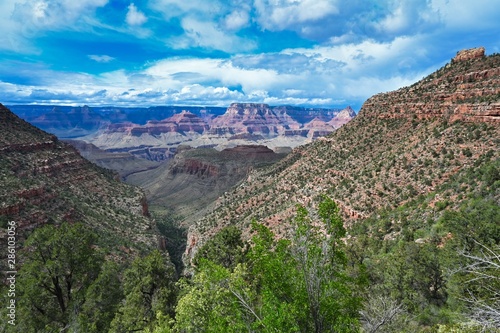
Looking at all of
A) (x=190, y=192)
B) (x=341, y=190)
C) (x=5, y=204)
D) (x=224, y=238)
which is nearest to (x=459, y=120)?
(x=341, y=190)

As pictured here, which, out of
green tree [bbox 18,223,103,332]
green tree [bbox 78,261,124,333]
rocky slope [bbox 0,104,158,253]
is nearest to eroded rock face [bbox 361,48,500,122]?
green tree [bbox 78,261,124,333]

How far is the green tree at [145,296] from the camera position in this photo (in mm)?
19344

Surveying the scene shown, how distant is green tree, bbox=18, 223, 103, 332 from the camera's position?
1991cm

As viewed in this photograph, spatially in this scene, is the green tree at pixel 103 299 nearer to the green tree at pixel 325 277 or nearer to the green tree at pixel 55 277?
the green tree at pixel 55 277

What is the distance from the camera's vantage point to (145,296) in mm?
23109

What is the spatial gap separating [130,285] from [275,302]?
56.1ft

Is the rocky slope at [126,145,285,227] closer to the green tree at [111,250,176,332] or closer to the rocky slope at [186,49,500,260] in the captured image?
the rocky slope at [186,49,500,260]

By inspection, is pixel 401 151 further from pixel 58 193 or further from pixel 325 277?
pixel 58 193

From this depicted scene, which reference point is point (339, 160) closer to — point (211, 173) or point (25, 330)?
point (25, 330)

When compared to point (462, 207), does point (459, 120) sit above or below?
above

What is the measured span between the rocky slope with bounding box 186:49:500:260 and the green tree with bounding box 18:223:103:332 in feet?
86.1


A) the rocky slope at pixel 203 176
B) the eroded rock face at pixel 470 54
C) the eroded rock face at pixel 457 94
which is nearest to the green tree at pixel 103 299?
the eroded rock face at pixel 457 94

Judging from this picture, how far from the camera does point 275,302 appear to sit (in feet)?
34.1

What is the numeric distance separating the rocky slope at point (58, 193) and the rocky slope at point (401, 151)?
16676 mm
